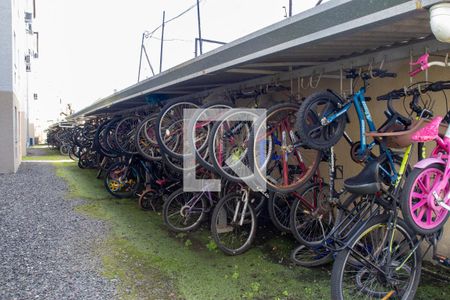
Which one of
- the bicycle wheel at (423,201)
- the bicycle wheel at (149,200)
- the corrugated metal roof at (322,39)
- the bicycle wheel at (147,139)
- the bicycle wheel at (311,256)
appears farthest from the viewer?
the bicycle wheel at (149,200)

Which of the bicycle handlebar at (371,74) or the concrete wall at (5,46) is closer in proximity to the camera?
the bicycle handlebar at (371,74)

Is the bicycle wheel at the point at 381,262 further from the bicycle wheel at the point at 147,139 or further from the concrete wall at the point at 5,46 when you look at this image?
the concrete wall at the point at 5,46

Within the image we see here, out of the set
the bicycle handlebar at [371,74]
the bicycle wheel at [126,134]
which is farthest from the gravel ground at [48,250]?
the bicycle handlebar at [371,74]

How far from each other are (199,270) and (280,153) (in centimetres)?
152

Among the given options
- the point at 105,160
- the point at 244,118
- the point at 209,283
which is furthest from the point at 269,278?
the point at 105,160

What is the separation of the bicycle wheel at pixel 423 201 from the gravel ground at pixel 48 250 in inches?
102

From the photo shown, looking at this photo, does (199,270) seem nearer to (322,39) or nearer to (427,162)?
(427,162)

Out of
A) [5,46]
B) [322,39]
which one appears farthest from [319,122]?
[5,46]

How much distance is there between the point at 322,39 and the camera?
253cm

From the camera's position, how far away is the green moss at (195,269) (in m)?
3.38

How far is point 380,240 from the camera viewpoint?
272 cm

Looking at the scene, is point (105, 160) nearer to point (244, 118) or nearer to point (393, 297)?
point (244, 118)

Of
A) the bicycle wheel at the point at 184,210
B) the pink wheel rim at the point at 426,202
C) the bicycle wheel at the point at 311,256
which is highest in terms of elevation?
the pink wheel rim at the point at 426,202

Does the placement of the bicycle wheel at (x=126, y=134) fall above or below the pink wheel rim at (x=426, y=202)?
above
